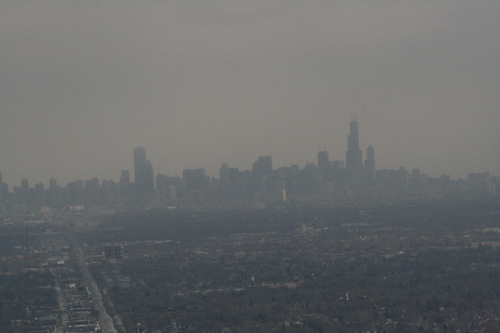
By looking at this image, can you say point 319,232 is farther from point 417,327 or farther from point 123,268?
point 417,327

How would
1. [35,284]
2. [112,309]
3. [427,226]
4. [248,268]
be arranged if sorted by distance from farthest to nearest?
[427,226]
[248,268]
[35,284]
[112,309]

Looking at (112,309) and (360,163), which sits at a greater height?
(360,163)

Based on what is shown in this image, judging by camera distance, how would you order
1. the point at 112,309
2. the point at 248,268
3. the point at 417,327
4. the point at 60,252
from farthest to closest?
the point at 60,252, the point at 248,268, the point at 112,309, the point at 417,327

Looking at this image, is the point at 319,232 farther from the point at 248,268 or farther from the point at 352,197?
the point at 352,197

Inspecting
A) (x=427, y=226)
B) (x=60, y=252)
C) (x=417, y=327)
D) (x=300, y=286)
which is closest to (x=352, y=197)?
(x=427, y=226)

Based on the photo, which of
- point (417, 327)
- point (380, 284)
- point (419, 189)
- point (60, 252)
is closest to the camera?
point (417, 327)

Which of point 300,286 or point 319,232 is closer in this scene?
point 300,286

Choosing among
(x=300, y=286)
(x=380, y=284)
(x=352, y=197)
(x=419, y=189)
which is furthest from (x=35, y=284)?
(x=419, y=189)

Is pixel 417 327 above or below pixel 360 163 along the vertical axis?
below

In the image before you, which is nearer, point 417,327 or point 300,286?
point 417,327

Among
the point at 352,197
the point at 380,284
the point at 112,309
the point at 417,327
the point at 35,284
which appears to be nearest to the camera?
the point at 417,327
